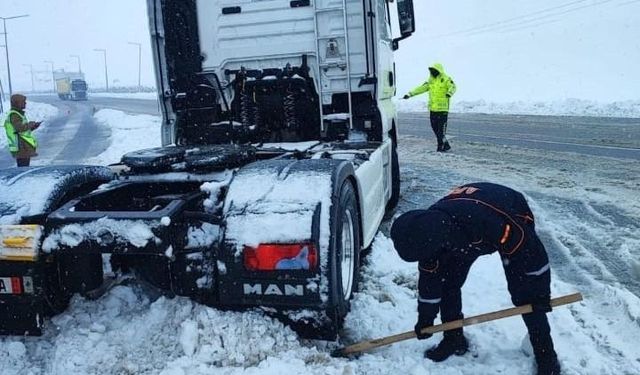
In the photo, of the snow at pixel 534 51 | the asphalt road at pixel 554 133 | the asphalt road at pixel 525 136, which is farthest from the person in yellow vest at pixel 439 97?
the snow at pixel 534 51

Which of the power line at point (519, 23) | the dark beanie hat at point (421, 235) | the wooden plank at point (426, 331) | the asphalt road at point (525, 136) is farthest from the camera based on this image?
the power line at point (519, 23)

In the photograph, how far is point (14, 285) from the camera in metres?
3.14

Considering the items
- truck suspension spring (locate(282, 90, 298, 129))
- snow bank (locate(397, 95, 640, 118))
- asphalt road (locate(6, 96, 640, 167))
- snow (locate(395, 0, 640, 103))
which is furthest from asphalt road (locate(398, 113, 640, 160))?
snow (locate(395, 0, 640, 103))

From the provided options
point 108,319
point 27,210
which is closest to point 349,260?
point 108,319

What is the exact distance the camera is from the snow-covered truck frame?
300 cm

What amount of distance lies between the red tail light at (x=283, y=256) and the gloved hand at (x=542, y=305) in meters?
1.17

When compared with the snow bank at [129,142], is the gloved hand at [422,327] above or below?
below

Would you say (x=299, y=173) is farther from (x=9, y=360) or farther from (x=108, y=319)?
(x=9, y=360)

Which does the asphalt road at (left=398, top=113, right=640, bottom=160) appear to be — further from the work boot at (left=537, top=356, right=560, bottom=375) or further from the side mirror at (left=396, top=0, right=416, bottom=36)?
the work boot at (left=537, top=356, right=560, bottom=375)

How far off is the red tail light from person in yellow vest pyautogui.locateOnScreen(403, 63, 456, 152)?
364 inches

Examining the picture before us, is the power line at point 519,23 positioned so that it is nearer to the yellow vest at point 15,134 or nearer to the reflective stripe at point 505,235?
the yellow vest at point 15,134

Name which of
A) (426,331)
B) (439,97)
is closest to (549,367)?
(426,331)

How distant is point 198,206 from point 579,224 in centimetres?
427

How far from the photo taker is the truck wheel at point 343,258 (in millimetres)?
3010
